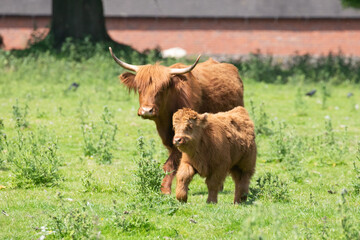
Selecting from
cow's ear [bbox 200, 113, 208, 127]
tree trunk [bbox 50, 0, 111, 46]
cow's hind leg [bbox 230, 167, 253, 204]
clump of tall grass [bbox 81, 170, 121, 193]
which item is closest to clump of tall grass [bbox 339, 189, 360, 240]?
cow's ear [bbox 200, 113, 208, 127]

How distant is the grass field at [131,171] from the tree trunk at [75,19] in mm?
3598

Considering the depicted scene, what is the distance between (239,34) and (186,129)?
35.2 m

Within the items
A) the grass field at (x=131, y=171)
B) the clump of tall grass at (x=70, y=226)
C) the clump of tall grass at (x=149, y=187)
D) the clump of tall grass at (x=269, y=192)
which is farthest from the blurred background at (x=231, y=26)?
the clump of tall grass at (x=70, y=226)

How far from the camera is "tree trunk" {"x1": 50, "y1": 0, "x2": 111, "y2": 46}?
25.0 meters

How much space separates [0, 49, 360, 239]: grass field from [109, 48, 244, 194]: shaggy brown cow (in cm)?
55

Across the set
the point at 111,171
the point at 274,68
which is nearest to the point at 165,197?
the point at 111,171

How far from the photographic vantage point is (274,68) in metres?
24.8

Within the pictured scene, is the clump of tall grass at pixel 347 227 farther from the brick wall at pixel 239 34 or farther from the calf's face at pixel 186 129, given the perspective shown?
the brick wall at pixel 239 34

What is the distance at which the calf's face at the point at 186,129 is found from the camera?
7912 mm

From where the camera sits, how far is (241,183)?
9.05 m

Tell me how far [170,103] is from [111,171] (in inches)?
74.3

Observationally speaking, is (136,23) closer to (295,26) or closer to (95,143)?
(295,26)

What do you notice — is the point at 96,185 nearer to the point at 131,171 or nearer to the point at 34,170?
the point at 34,170

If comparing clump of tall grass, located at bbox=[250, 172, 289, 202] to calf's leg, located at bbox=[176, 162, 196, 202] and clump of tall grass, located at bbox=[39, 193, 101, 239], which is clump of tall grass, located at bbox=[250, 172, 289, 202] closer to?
calf's leg, located at bbox=[176, 162, 196, 202]
